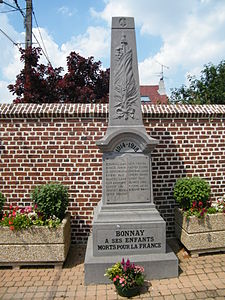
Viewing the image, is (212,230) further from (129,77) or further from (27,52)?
Result: (27,52)

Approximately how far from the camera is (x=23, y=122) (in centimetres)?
528

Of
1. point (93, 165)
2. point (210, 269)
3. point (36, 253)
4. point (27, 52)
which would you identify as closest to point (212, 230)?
point (210, 269)

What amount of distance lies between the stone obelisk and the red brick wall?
3.26 ft

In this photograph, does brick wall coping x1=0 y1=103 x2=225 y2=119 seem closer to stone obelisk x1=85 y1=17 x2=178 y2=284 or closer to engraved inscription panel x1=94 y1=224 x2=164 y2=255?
stone obelisk x1=85 y1=17 x2=178 y2=284

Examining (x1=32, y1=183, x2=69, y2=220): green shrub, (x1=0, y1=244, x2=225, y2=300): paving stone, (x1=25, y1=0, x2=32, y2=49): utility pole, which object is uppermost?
(x1=25, y1=0, x2=32, y2=49): utility pole

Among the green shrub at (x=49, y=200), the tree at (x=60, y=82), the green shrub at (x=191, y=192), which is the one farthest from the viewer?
the tree at (x=60, y=82)

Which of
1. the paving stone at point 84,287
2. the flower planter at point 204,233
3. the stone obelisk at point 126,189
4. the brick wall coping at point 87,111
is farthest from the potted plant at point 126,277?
the brick wall coping at point 87,111

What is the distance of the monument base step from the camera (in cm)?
381

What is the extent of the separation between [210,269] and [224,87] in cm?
831

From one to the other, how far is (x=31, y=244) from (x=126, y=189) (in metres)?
1.86

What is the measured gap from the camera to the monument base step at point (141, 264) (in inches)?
150

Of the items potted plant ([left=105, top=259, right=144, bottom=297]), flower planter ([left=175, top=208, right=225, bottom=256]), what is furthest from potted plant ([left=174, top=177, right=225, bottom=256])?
potted plant ([left=105, top=259, right=144, bottom=297])

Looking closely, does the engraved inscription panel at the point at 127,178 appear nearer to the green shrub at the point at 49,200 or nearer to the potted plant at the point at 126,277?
the green shrub at the point at 49,200

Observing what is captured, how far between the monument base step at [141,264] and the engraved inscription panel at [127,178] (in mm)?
907
